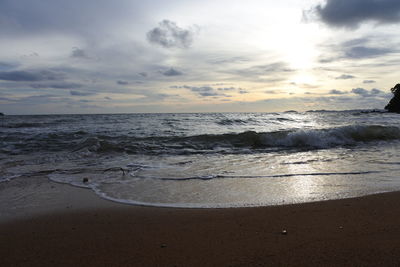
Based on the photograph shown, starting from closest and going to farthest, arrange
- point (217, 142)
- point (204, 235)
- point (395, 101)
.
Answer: point (204, 235) < point (217, 142) < point (395, 101)

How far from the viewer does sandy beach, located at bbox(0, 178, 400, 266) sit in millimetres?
2443

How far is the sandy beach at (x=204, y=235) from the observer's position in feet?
8.02

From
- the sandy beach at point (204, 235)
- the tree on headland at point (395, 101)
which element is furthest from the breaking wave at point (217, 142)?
the tree on headland at point (395, 101)

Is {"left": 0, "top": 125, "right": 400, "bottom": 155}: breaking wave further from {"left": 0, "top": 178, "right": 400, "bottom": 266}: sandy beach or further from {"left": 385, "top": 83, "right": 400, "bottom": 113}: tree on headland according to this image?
{"left": 385, "top": 83, "right": 400, "bottom": 113}: tree on headland

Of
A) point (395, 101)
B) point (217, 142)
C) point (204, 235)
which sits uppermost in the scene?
point (395, 101)

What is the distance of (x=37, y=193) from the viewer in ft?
16.5

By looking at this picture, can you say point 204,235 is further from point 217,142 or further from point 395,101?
point 395,101

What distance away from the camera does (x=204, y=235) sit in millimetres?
3004

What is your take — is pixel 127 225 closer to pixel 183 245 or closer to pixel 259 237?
pixel 183 245

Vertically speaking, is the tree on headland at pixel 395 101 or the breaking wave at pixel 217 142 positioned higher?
the tree on headland at pixel 395 101

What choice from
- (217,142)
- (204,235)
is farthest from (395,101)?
(204,235)

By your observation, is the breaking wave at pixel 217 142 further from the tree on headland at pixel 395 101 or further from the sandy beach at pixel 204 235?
the tree on headland at pixel 395 101

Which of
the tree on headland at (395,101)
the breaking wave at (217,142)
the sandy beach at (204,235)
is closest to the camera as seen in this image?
the sandy beach at (204,235)

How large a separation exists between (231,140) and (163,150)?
411 cm
